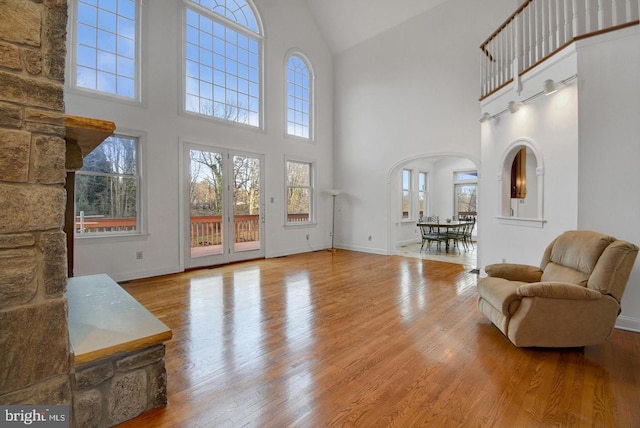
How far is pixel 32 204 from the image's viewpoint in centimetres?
130

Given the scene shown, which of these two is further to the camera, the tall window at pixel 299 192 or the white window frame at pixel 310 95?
the tall window at pixel 299 192

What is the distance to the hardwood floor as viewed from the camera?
180cm

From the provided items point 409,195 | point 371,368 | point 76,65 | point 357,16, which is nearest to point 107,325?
point 371,368

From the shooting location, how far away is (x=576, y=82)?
3.26 metres

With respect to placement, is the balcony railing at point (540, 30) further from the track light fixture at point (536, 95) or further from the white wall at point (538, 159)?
the track light fixture at point (536, 95)

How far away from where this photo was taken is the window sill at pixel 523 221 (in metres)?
3.89

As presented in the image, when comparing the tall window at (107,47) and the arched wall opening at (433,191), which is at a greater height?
the tall window at (107,47)

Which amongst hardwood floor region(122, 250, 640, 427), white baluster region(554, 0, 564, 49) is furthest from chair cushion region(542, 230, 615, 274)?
white baluster region(554, 0, 564, 49)

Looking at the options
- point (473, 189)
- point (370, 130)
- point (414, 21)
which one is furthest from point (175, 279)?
point (473, 189)

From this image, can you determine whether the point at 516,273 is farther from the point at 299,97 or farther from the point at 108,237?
the point at 299,97

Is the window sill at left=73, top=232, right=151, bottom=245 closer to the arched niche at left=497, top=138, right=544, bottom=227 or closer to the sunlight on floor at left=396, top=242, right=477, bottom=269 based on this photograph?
the sunlight on floor at left=396, top=242, right=477, bottom=269

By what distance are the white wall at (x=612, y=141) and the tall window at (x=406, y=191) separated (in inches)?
244

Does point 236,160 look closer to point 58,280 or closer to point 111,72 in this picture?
point 111,72

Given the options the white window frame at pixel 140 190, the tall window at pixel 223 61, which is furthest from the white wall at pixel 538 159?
the white window frame at pixel 140 190
